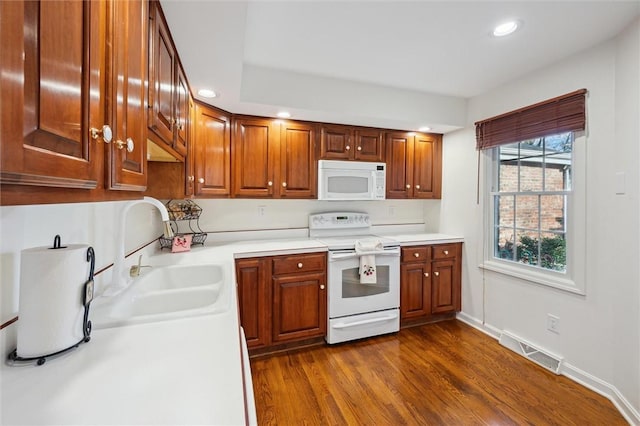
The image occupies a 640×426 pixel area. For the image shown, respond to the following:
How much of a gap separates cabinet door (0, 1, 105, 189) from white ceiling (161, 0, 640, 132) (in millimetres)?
852

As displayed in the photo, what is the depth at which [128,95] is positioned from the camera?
758 mm

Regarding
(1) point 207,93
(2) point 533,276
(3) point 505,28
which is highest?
(3) point 505,28

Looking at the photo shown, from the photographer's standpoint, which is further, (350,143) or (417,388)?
(350,143)

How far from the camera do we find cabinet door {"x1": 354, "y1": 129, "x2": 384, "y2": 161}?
2.88 m

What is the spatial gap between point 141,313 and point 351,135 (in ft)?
7.77

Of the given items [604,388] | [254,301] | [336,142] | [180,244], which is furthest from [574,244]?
[180,244]

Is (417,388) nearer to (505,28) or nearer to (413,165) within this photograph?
(413,165)

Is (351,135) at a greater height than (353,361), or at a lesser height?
greater

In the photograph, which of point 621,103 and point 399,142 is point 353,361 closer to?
point 399,142

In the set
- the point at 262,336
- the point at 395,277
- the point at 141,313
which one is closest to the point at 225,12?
the point at 141,313

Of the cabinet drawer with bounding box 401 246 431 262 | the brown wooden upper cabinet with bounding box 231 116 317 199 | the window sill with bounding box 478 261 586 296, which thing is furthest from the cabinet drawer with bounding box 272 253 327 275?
the window sill with bounding box 478 261 586 296

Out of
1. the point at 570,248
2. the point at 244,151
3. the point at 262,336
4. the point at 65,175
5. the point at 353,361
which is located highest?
the point at 244,151

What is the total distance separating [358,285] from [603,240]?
1811 millimetres

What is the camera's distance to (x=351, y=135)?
9.35ft
